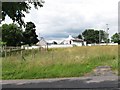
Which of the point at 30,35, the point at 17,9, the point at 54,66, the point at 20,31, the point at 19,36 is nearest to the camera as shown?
the point at 17,9

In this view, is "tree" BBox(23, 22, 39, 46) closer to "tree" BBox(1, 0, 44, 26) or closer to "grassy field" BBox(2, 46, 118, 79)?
"grassy field" BBox(2, 46, 118, 79)

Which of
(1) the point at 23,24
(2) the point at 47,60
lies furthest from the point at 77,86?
(2) the point at 47,60

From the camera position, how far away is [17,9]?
29.9 ft

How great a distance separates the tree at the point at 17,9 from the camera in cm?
894

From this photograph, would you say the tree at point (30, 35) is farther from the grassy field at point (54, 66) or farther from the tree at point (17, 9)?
the tree at point (17, 9)

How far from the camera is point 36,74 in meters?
18.0

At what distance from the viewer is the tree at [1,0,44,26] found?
29.3 ft

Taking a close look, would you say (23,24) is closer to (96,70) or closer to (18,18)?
(18,18)

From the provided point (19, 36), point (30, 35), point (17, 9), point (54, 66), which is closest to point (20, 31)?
point (19, 36)

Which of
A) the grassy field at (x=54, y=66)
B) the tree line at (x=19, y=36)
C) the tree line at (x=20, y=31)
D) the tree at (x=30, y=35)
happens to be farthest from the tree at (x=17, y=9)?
the tree at (x=30, y=35)

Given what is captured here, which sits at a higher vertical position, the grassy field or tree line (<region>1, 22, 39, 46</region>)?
tree line (<region>1, 22, 39, 46</region>)

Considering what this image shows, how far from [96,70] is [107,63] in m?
3.39

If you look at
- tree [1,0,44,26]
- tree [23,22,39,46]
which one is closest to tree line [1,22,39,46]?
tree [23,22,39,46]

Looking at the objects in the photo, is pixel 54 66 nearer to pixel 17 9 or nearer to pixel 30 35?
pixel 17 9
